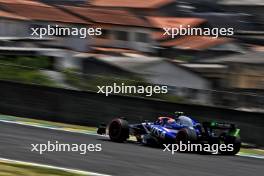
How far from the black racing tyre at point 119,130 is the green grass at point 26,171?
4416 mm

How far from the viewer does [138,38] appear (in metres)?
59.4

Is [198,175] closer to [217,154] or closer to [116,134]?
[217,154]

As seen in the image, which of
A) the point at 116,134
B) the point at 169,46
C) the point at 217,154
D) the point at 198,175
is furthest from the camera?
the point at 169,46

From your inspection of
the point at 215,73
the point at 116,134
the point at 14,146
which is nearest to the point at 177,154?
the point at 116,134

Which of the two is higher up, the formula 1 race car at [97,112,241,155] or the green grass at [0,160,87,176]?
the formula 1 race car at [97,112,241,155]

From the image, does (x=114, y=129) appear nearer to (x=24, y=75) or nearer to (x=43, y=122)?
(x=43, y=122)

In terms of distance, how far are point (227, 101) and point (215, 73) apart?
30726mm

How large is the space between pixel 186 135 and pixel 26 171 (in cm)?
427

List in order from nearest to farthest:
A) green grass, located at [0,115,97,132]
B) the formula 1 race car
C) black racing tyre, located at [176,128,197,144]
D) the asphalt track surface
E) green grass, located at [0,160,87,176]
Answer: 1. green grass, located at [0,160,87,176]
2. the asphalt track surface
3. black racing tyre, located at [176,128,197,144]
4. the formula 1 race car
5. green grass, located at [0,115,97,132]

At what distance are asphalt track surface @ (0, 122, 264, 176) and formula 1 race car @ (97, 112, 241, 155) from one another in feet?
0.93

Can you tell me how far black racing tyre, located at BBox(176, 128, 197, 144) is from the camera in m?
12.7

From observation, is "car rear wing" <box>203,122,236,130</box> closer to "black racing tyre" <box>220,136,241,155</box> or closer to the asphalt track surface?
"black racing tyre" <box>220,136,241,155</box>

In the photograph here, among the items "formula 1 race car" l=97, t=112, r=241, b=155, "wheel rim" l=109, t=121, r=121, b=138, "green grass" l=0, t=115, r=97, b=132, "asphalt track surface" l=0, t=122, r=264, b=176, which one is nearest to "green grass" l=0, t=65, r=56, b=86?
"green grass" l=0, t=115, r=97, b=132

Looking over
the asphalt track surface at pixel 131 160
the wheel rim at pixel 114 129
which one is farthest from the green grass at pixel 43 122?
the asphalt track surface at pixel 131 160
